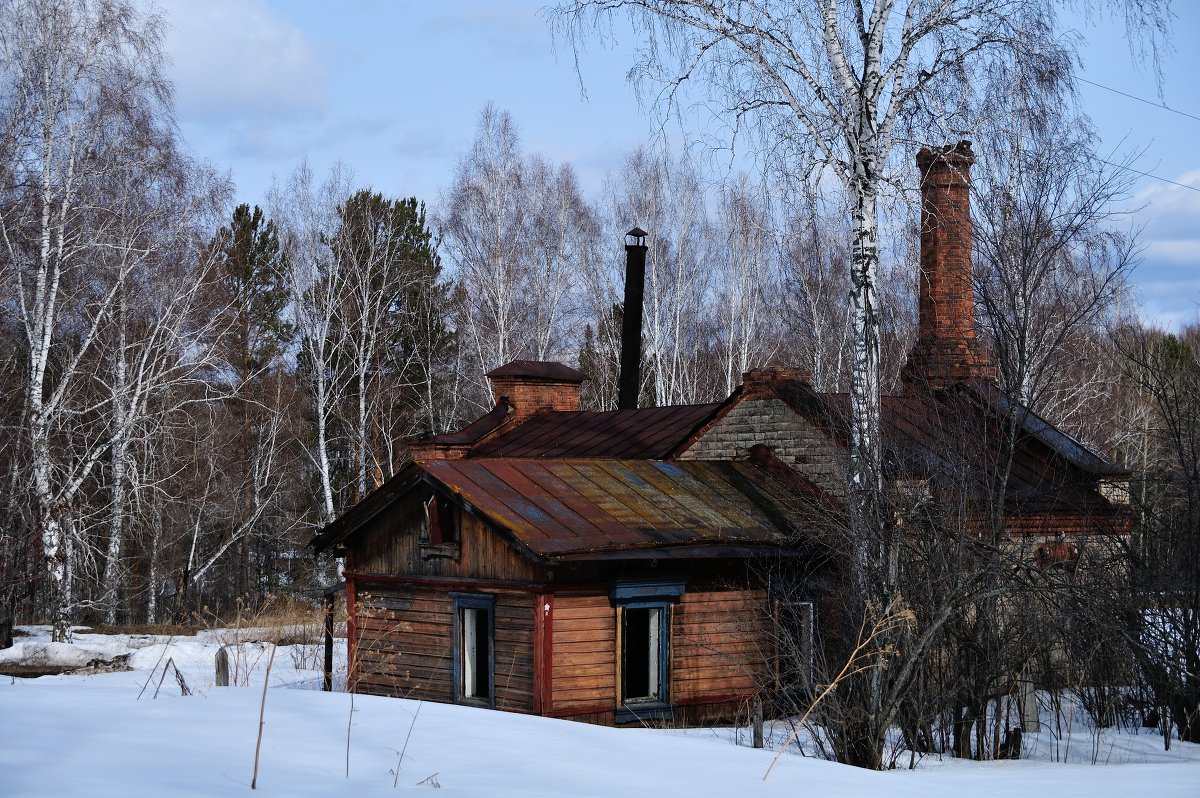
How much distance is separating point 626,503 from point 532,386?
8175 millimetres

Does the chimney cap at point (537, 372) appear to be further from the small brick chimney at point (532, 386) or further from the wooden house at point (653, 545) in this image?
the wooden house at point (653, 545)

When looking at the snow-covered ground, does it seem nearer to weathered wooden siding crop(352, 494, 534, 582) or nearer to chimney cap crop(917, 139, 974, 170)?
weathered wooden siding crop(352, 494, 534, 582)

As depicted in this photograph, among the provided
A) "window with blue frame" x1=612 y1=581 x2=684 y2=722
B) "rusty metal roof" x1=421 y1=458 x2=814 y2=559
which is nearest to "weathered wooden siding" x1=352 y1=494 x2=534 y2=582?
"rusty metal roof" x1=421 y1=458 x2=814 y2=559

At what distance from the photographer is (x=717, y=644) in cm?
1508

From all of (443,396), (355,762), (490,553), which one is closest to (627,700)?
(490,553)

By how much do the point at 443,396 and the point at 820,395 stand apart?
1972 cm

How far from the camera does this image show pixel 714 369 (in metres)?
39.4

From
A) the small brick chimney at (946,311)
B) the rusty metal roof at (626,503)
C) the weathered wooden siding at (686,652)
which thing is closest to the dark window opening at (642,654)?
the weathered wooden siding at (686,652)

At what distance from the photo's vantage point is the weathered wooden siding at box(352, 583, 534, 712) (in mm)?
14062

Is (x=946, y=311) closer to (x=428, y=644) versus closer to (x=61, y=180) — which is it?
(x=428, y=644)

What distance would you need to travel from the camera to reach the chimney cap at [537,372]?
2305 cm

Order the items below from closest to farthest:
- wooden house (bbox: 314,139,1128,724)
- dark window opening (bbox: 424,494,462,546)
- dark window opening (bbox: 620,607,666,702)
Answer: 1. wooden house (bbox: 314,139,1128,724)
2. dark window opening (bbox: 620,607,666,702)
3. dark window opening (bbox: 424,494,462,546)

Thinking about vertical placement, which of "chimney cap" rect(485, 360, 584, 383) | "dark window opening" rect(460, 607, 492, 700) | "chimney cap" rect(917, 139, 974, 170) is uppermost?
"chimney cap" rect(917, 139, 974, 170)

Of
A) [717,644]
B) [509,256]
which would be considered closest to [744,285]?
[509,256]
